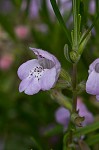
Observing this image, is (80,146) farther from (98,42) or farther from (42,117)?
(42,117)

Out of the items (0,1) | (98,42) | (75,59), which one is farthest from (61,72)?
(0,1)

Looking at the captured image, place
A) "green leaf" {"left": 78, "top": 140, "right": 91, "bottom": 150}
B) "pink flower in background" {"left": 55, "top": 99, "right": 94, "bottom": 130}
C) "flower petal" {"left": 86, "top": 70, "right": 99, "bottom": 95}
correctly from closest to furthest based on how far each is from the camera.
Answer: "flower petal" {"left": 86, "top": 70, "right": 99, "bottom": 95} < "green leaf" {"left": 78, "top": 140, "right": 91, "bottom": 150} < "pink flower in background" {"left": 55, "top": 99, "right": 94, "bottom": 130}

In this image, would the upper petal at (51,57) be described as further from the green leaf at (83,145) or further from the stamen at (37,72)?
the green leaf at (83,145)

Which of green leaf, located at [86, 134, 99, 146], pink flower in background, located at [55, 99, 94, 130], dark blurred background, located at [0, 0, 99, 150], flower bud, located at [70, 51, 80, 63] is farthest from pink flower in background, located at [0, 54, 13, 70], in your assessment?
flower bud, located at [70, 51, 80, 63]

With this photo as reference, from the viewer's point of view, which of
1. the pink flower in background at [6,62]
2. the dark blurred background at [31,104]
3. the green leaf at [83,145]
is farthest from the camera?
the pink flower in background at [6,62]

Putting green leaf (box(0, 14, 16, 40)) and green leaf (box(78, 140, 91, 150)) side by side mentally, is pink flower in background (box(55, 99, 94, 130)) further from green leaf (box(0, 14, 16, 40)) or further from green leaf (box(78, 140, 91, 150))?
green leaf (box(0, 14, 16, 40))

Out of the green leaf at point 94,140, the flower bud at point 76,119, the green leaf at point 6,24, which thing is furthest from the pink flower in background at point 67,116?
the green leaf at point 6,24

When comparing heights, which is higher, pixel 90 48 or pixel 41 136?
pixel 90 48

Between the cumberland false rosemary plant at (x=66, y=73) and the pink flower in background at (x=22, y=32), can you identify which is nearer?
the cumberland false rosemary plant at (x=66, y=73)
